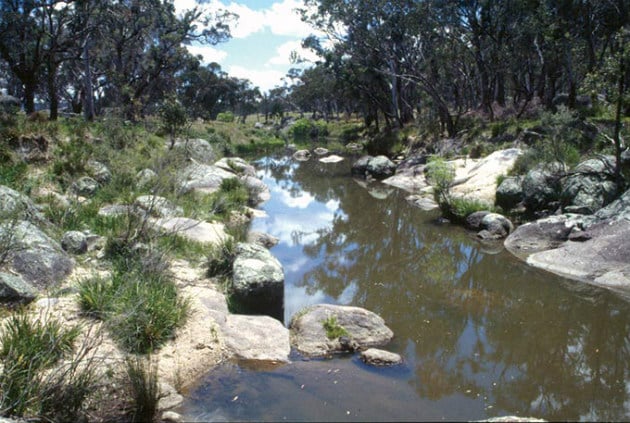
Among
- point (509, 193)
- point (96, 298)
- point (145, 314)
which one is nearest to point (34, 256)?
point (96, 298)

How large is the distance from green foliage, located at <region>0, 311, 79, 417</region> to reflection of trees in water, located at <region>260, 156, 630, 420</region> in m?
4.45

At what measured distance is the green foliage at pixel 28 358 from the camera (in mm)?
4805

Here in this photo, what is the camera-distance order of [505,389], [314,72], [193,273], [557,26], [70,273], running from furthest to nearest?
[314,72] → [557,26] → [193,273] → [70,273] → [505,389]

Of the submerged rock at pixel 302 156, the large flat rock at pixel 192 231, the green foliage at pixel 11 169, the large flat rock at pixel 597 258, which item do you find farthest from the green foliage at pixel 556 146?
the submerged rock at pixel 302 156

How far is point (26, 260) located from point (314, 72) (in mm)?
62114

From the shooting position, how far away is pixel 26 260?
25.3 feet

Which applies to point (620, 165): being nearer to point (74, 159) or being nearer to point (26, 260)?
point (26, 260)

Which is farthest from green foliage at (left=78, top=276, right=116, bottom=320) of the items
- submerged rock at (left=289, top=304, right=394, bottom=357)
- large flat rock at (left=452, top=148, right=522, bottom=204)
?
large flat rock at (left=452, top=148, right=522, bottom=204)

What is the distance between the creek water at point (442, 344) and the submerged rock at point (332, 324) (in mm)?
288

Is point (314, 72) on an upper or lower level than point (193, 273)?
upper

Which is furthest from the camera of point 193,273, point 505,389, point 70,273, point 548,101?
point 548,101

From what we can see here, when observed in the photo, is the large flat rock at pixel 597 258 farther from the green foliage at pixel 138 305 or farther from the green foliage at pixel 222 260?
the green foliage at pixel 138 305

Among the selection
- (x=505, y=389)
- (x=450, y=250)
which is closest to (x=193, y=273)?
(x=505, y=389)

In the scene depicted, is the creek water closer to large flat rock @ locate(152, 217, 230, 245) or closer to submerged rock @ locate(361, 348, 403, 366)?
submerged rock @ locate(361, 348, 403, 366)
